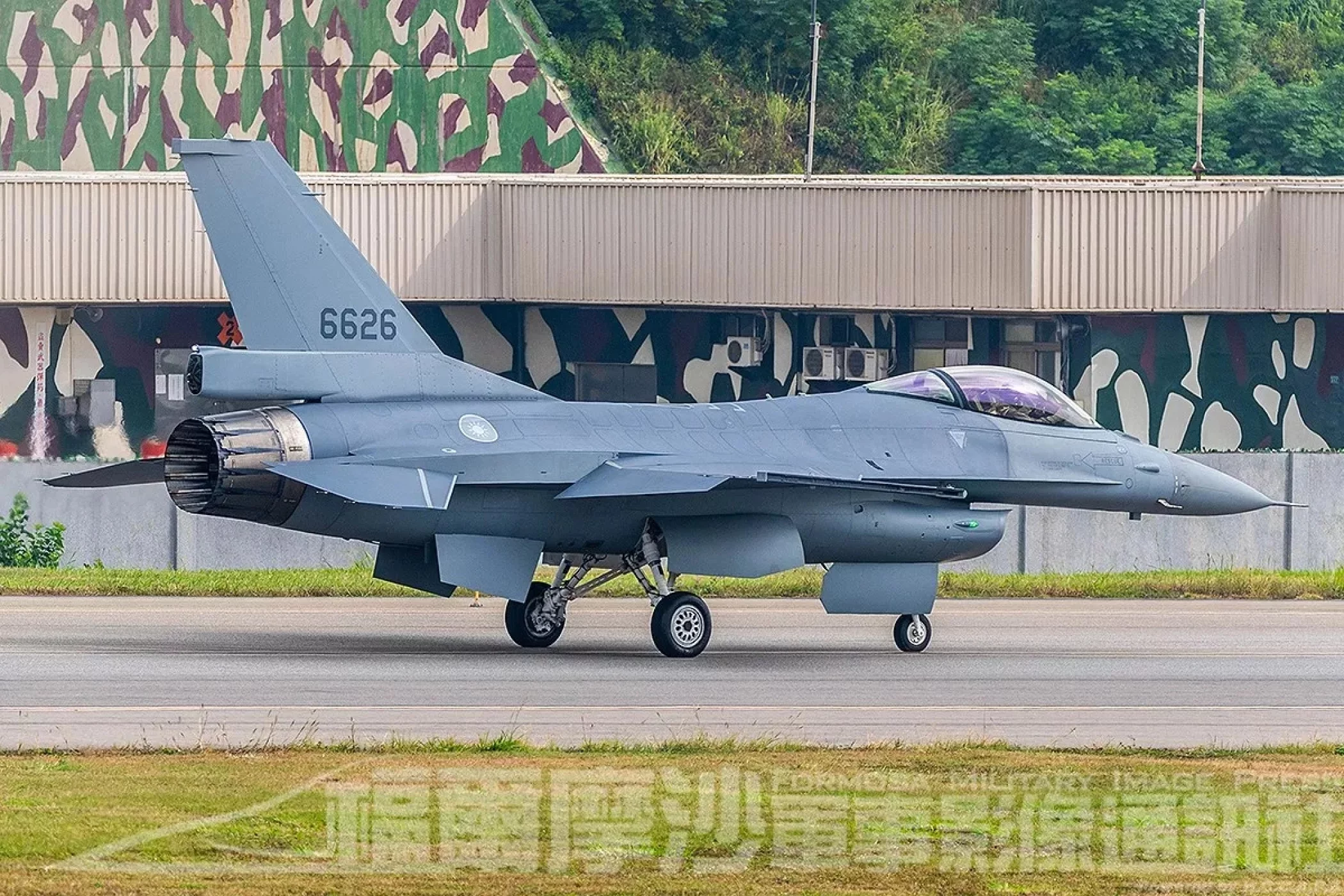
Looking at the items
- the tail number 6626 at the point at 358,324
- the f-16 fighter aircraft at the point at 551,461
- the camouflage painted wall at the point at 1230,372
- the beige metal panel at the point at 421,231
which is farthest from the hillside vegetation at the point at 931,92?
the tail number 6626 at the point at 358,324

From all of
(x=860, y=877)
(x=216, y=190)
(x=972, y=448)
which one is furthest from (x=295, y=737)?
(x=972, y=448)

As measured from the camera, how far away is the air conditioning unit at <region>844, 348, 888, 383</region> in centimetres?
3675

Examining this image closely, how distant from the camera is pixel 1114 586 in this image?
27375mm

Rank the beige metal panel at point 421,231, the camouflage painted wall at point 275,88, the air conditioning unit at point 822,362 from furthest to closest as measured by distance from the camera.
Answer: the camouflage painted wall at point 275,88
the air conditioning unit at point 822,362
the beige metal panel at point 421,231

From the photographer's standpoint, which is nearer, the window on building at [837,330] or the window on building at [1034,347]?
the window on building at [1034,347]

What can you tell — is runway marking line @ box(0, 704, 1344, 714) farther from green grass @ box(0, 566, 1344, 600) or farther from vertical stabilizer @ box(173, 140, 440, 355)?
green grass @ box(0, 566, 1344, 600)

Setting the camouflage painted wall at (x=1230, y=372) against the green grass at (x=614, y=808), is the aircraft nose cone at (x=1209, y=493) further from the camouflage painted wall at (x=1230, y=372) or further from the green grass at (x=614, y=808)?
the camouflage painted wall at (x=1230, y=372)

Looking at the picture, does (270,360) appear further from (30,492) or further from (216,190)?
(30,492)

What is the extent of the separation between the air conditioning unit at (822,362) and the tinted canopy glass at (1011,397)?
15.3 metres

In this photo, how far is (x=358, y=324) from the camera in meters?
18.8

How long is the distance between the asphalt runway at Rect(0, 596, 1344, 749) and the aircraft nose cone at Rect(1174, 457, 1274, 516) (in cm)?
136

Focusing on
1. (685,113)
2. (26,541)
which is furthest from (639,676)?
(685,113)

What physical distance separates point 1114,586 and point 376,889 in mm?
19455

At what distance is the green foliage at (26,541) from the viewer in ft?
93.4
